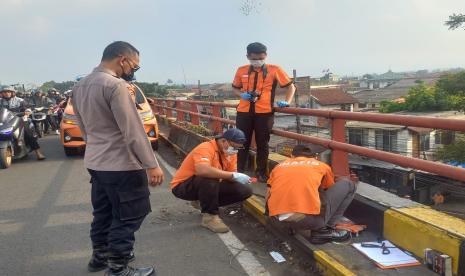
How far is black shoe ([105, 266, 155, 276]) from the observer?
10.4 feet

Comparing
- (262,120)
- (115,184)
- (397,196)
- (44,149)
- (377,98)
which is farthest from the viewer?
(377,98)

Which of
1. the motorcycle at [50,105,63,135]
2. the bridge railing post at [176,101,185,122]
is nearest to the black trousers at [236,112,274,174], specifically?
the bridge railing post at [176,101,185,122]

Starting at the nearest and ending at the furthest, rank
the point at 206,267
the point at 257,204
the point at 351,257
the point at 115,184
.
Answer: the point at 115,184, the point at 351,257, the point at 206,267, the point at 257,204

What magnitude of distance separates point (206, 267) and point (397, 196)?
6.11 ft

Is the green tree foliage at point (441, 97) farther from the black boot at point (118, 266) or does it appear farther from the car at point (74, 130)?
the black boot at point (118, 266)

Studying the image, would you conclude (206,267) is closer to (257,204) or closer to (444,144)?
(257,204)

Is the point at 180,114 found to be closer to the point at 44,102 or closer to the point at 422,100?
the point at 44,102

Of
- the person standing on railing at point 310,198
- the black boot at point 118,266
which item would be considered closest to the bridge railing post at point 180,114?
the person standing on railing at point 310,198

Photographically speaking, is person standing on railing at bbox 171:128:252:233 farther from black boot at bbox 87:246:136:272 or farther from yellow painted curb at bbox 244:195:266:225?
black boot at bbox 87:246:136:272

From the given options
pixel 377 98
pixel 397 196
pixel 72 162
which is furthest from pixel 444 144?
pixel 377 98

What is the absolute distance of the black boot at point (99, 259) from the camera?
3424mm

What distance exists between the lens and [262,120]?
5254 millimetres

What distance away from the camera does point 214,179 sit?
4.30m

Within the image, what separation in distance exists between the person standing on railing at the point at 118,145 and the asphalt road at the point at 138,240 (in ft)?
2.06
